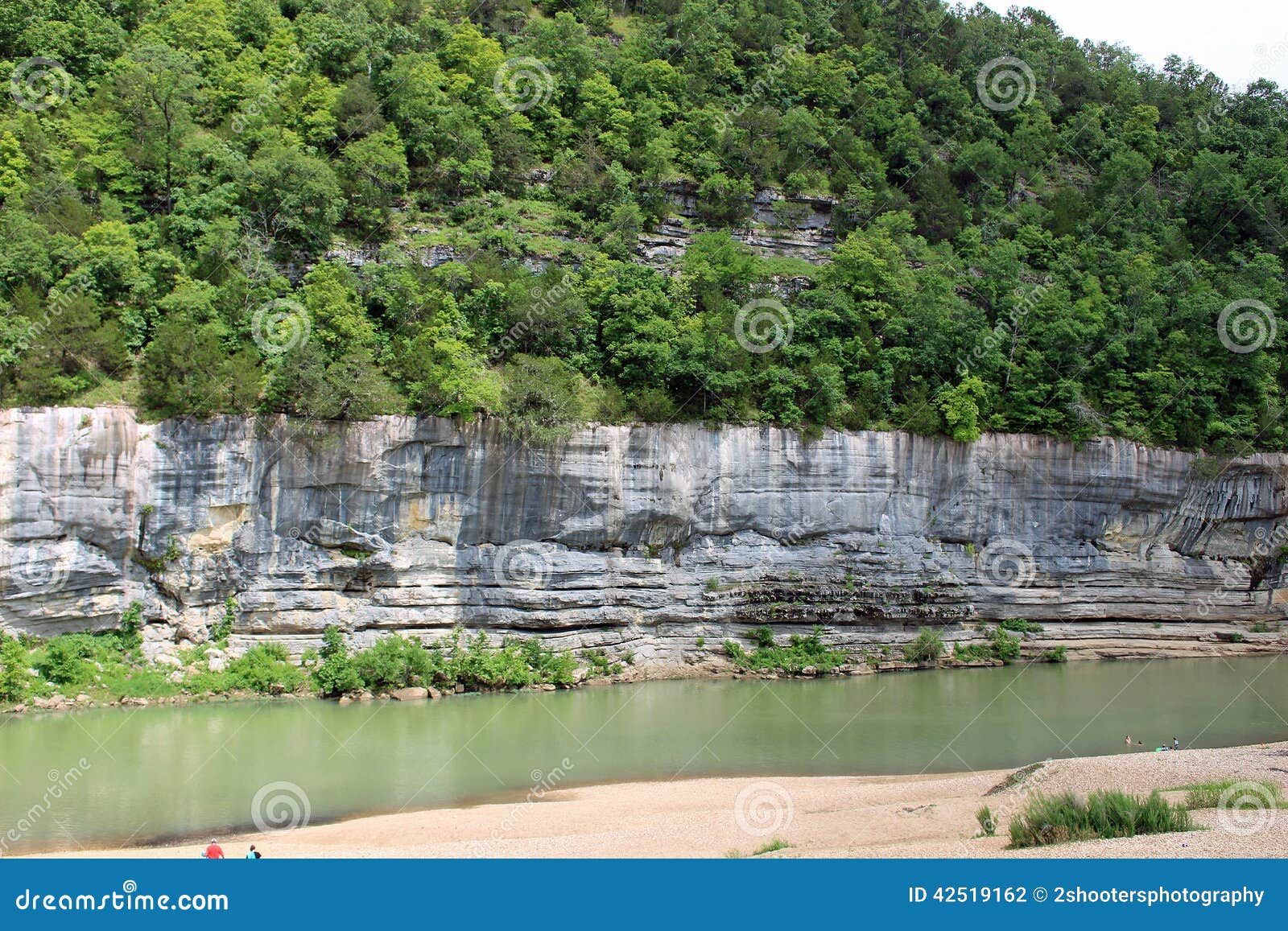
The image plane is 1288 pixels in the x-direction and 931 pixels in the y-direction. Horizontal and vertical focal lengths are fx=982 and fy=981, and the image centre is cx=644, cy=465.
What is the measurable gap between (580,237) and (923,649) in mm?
20416

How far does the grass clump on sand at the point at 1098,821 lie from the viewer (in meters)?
12.1

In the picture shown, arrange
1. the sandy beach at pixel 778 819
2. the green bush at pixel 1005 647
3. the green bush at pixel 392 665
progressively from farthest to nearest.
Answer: the green bush at pixel 1005 647 → the green bush at pixel 392 665 → the sandy beach at pixel 778 819

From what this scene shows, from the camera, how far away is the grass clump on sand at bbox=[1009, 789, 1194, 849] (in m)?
12.1

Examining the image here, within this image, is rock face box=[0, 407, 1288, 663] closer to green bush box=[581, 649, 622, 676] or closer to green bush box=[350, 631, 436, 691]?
green bush box=[581, 649, 622, 676]

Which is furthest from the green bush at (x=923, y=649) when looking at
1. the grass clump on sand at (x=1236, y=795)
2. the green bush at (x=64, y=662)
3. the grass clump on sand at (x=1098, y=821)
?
the green bush at (x=64, y=662)

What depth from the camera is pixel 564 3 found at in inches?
2154

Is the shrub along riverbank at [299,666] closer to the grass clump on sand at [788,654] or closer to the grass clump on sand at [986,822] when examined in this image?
the grass clump on sand at [788,654]

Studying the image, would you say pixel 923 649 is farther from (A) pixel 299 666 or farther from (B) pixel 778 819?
(A) pixel 299 666

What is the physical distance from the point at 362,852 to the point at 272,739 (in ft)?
29.7

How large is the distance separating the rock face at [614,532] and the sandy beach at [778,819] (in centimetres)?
1197

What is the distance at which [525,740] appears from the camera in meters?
23.0

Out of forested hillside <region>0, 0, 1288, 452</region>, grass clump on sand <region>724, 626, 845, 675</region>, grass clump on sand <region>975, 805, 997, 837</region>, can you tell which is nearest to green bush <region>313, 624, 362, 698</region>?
forested hillside <region>0, 0, 1288, 452</region>

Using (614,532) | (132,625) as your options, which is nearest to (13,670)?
(132,625)

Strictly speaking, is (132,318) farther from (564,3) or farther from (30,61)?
(564,3)
